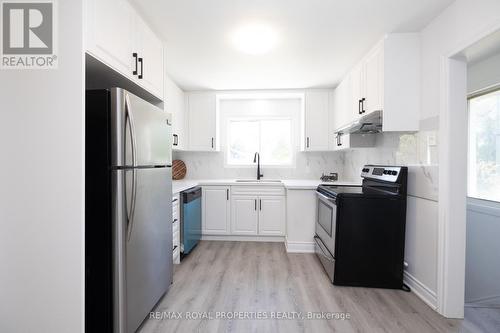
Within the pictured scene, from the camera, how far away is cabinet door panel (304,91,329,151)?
3.62m

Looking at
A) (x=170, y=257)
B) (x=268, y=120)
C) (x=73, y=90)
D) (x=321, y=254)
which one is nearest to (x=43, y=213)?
(x=73, y=90)

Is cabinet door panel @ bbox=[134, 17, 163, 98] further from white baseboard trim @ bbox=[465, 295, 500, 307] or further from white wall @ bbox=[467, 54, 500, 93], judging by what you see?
white baseboard trim @ bbox=[465, 295, 500, 307]

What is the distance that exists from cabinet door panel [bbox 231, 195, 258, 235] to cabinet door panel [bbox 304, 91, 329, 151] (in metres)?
1.27

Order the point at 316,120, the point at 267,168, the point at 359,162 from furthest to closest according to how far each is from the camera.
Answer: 1. the point at 267,168
2. the point at 316,120
3. the point at 359,162

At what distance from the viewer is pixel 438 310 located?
1.81m

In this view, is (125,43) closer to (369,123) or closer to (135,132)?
(135,132)

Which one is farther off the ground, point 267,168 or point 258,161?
point 258,161

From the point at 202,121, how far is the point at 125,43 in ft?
6.92

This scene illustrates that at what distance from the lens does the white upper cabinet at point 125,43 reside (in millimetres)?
1310

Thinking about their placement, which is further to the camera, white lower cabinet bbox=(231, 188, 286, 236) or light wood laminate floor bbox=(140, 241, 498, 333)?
white lower cabinet bbox=(231, 188, 286, 236)

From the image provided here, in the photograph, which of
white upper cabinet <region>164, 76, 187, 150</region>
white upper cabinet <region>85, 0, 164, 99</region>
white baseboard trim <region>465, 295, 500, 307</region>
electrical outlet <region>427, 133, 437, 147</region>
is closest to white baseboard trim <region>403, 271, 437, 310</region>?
white baseboard trim <region>465, 295, 500, 307</region>

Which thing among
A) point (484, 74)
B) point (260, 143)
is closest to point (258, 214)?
point (260, 143)

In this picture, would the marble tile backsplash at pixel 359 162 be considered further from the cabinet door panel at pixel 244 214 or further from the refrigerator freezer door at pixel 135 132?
the refrigerator freezer door at pixel 135 132

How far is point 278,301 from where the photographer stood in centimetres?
196
